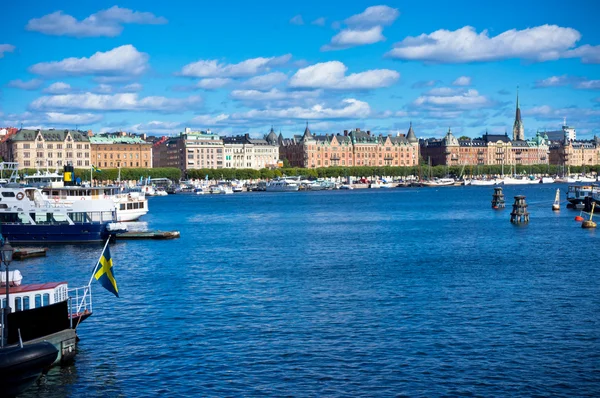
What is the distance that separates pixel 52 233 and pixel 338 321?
31.6 m

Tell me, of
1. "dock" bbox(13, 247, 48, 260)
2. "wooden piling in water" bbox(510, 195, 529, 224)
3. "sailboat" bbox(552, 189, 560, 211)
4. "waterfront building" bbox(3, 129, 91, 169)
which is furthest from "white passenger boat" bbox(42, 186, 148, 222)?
"waterfront building" bbox(3, 129, 91, 169)

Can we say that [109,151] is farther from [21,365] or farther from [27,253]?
[21,365]

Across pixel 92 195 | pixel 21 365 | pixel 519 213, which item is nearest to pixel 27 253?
pixel 92 195

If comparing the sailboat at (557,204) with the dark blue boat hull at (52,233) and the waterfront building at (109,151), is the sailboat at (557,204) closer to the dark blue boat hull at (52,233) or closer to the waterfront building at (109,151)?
the dark blue boat hull at (52,233)

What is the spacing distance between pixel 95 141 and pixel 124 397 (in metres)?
180

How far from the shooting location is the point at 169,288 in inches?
1350

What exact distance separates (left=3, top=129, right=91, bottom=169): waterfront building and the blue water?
423ft

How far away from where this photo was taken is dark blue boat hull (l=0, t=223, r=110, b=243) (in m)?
53.8

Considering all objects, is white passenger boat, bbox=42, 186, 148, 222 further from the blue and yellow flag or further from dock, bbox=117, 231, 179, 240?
the blue and yellow flag

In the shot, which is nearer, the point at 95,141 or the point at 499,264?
the point at 499,264

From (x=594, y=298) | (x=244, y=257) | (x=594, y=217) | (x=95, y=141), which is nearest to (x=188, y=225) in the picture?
(x=244, y=257)

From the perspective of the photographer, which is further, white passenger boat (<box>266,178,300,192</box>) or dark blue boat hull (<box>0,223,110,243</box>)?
white passenger boat (<box>266,178,300,192</box>)

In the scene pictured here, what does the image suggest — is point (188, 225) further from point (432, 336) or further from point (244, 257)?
point (432, 336)

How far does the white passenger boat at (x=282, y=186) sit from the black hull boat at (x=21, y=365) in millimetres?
166330
